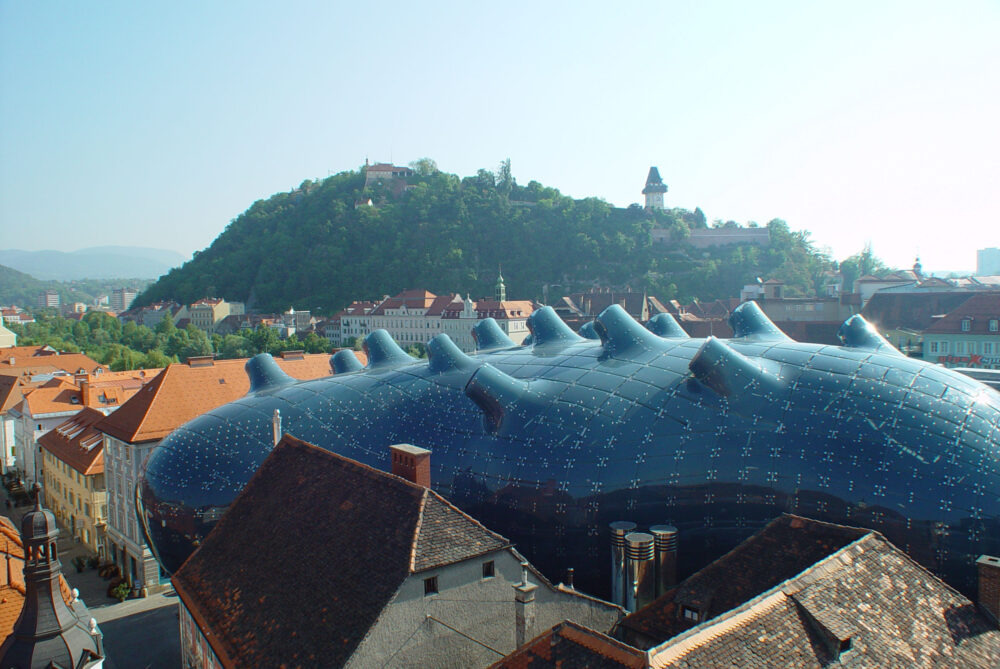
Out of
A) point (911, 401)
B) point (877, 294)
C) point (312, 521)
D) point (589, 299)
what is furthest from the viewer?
point (589, 299)

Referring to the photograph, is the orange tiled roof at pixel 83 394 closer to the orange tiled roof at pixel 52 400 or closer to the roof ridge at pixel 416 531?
the orange tiled roof at pixel 52 400

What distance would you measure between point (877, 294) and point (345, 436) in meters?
84.0

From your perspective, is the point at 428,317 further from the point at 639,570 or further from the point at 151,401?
the point at 639,570

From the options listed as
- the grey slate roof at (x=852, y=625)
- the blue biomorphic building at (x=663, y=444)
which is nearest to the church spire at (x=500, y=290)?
the blue biomorphic building at (x=663, y=444)

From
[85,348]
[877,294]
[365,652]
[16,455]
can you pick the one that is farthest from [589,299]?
[365,652]

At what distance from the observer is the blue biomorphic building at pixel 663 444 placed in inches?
873

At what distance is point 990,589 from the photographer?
1791cm

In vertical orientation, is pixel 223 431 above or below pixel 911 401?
below

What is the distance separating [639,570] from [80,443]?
48429mm

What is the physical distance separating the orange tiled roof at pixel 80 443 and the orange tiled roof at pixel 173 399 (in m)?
3.28

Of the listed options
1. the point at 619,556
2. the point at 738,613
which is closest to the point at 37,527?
the point at 738,613

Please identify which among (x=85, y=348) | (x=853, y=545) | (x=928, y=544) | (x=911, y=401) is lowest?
(x=85, y=348)

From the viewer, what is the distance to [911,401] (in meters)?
23.9

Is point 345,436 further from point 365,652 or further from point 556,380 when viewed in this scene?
point 365,652
